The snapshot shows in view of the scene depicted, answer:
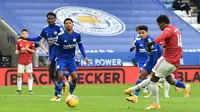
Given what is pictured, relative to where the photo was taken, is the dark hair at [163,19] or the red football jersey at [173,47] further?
the red football jersey at [173,47]

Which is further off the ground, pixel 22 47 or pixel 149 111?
pixel 22 47

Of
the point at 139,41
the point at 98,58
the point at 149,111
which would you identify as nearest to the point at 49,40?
the point at 139,41

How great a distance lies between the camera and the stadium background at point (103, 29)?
33.5 meters

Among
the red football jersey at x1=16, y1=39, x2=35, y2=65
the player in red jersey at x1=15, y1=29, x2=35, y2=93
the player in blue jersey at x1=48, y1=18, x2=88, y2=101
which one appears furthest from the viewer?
the red football jersey at x1=16, y1=39, x2=35, y2=65

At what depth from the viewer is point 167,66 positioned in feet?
58.3

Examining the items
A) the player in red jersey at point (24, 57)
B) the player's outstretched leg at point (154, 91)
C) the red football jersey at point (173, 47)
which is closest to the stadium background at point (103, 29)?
the player in red jersey at point (24, 57)

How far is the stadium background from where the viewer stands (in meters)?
33.5

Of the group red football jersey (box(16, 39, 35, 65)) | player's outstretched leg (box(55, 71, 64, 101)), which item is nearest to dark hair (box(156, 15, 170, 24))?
player's outstretched leg (box(55, 71, 64, 101))


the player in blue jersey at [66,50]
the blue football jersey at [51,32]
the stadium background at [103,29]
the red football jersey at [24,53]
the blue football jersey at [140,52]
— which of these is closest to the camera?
the player in blue jersey at [66,50]

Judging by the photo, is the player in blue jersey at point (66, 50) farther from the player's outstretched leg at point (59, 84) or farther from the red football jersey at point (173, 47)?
the red football jersey at point (173, 47)

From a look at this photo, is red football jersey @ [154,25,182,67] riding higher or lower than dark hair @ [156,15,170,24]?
lower

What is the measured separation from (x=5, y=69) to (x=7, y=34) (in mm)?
6307

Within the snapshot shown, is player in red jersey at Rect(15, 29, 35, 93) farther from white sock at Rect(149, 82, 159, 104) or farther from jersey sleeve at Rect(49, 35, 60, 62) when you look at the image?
white sock at Rect(149, 82, 159, 104)

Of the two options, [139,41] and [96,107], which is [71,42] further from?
[139,41]
